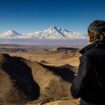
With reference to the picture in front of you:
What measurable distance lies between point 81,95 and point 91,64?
0.33m

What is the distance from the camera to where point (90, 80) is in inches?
123

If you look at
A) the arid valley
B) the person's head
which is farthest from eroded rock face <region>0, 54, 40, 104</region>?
the person's head

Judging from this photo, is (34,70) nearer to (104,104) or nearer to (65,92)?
(65,92)

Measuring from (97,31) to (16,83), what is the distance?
2803 cm

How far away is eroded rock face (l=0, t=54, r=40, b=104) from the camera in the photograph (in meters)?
27.4

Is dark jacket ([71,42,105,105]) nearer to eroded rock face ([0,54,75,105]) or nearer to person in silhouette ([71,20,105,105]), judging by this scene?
person in silhouette ([71,20,105,105])

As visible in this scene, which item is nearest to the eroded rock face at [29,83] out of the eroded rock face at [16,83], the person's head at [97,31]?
the eroded rock face at [16,83]

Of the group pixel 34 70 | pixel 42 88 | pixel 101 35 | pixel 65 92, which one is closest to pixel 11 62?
pixel 34 70

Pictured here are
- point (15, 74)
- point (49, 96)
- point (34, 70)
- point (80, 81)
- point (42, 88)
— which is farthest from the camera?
point (34, 70)

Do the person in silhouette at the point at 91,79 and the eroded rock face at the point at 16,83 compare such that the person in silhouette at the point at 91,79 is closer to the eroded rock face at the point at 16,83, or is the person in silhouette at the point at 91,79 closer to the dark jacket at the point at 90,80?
the dark jacket at the point at 90,80

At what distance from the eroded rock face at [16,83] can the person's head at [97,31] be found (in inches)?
908

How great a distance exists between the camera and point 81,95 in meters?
3.17

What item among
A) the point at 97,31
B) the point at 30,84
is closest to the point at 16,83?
the point at 30,84

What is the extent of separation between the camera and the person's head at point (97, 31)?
10.6 ft
